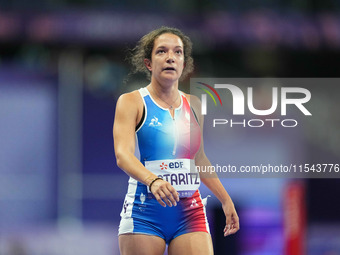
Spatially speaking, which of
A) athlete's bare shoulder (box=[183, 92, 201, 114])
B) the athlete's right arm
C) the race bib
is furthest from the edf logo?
athlete's bare shoulder (box=[183, 92, 201, 114])

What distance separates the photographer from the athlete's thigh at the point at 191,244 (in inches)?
155

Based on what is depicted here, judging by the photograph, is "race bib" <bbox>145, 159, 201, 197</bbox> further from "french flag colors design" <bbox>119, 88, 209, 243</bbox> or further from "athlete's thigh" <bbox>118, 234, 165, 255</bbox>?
"athlete's thigh" <bbox>118, 234, 165, 255</bbox>

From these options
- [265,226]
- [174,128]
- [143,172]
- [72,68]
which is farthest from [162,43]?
[72,68]

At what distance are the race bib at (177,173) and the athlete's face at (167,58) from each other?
56cm

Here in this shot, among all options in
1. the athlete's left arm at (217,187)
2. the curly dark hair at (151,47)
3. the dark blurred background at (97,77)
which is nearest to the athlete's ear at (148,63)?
the curly dark hair at (151,47)

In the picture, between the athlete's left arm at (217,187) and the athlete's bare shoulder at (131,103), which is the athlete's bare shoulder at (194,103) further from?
the athlete's bare shoulder at (131,103)

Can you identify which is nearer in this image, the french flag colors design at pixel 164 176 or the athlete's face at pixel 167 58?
the french flag colors design at pixel 164 176

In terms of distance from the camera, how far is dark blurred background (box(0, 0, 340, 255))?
10922 millimetres

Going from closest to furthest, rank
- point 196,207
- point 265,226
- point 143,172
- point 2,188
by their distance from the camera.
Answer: point 143,172
point 196,207
point 265,226
point 2,188

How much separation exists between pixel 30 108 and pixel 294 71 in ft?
16.0

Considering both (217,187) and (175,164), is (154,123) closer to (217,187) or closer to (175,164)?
(175,164)

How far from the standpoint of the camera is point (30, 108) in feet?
36.7

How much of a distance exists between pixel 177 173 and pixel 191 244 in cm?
47

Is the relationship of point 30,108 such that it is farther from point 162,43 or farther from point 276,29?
point 162,43
